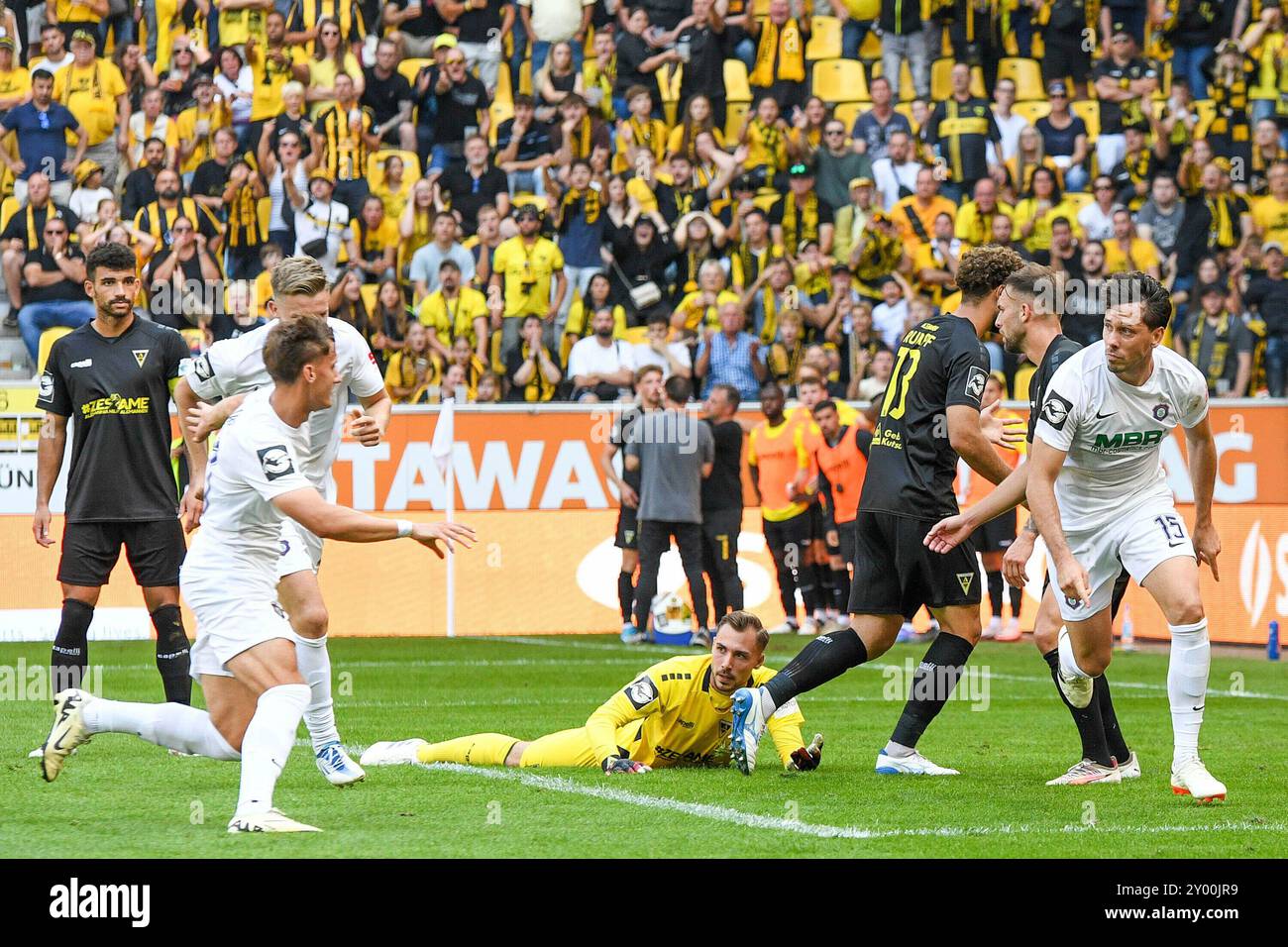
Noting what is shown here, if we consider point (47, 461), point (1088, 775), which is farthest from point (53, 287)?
point (1088, 775)

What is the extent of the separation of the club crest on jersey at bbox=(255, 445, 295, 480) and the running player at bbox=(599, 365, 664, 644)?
10.4 metres

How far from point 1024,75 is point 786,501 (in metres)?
8.56

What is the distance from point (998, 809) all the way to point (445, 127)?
624 inches

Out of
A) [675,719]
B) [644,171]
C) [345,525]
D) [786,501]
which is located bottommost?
[786,501]

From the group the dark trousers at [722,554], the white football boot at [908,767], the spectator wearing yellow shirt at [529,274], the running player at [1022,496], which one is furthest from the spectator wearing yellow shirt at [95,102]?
the white football boot at [908,767]

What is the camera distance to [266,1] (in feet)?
72.5

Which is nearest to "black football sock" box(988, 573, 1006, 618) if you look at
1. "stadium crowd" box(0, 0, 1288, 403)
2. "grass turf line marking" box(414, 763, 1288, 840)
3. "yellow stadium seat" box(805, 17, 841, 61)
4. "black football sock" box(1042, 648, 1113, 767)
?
"stadium crowd" box(0, 0, 1288, 403)

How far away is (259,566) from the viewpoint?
6.83m

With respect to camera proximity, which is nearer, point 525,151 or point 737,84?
point 525,151

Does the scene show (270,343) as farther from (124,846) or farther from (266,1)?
(266,1)

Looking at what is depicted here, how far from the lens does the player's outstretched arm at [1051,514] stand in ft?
24.1

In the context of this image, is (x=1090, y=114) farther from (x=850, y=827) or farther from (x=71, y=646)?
(x=850, y=827)

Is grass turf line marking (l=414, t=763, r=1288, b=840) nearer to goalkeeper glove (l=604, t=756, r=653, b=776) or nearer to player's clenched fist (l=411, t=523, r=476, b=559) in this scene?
goalkeeper glove (l=604, t=756, r=653, b=776)

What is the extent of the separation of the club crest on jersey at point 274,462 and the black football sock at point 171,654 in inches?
125
